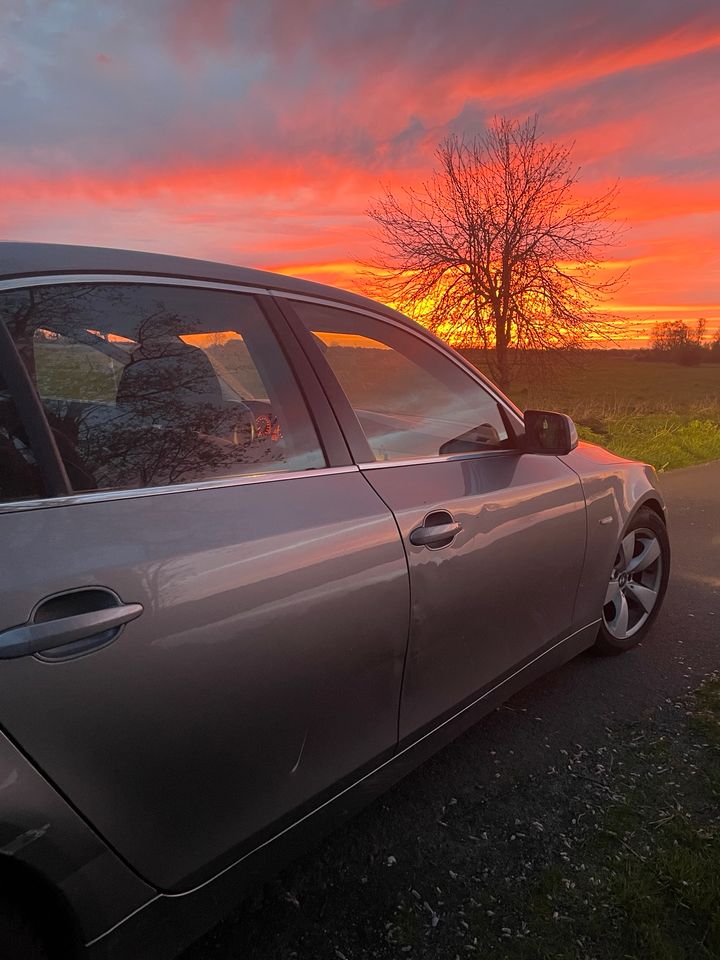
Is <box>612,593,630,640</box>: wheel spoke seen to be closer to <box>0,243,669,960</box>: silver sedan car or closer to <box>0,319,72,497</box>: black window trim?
<box>0,243,669,960</box>: silver sedan car

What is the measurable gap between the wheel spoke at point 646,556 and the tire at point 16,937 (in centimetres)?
308

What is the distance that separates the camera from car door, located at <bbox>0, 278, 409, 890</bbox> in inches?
52.4

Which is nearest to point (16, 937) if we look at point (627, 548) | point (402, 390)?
point (402, 390)

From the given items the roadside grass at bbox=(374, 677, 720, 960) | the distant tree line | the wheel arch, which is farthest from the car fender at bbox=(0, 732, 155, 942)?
the distant tree line

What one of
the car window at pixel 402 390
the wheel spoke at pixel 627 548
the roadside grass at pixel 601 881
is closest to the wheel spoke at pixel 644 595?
the wheel spoke at pixel 627 548

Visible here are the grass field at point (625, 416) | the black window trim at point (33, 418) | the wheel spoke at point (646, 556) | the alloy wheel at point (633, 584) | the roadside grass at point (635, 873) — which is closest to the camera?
the black window trim at point (33, 418)

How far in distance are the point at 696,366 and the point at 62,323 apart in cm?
5315

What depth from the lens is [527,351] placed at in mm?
18219

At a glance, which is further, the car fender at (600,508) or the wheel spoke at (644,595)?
the wheel spoke at (644,595)

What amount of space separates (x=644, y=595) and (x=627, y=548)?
0.37 metres

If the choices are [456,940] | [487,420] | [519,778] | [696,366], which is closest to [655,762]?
[519,778]

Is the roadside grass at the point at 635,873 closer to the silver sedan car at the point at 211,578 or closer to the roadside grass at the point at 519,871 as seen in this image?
the roadside grass at the point at 519,871

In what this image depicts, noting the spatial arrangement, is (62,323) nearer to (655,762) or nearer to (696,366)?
(655,762)

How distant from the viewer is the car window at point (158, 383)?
1.54 meters
